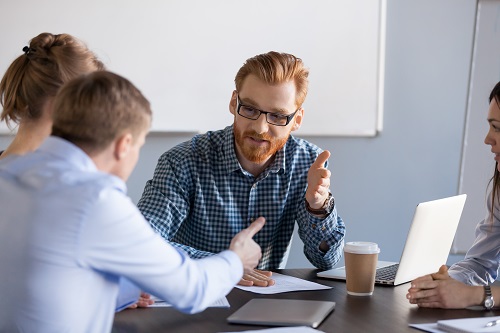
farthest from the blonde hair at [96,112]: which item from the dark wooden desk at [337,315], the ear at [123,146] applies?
the dark wooden desk at [337,315]

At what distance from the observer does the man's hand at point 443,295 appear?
5.74 feet

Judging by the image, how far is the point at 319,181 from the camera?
6.97 feet

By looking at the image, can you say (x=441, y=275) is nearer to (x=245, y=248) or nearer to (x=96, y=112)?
(x=245, y=248)

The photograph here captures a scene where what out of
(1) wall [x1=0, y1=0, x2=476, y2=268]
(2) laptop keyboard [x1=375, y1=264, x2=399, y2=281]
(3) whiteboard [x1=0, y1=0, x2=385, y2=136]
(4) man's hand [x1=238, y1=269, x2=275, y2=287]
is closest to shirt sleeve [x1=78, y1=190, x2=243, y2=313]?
(4) man's hand [x1=238, y1=269, x2=275, y2=287]

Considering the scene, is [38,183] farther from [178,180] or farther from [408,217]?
[408,217]

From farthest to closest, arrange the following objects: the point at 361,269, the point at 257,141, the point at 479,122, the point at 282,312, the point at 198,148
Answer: the point at 479,122, the point at 198,148, the point at 257,141, the point at 361,269, the point at 282,312

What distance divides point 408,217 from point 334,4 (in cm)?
121

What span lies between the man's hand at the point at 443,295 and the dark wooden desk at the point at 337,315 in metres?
0.02

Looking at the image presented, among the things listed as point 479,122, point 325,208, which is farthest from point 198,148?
point 479,122

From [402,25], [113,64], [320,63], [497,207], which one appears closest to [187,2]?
[113,64]

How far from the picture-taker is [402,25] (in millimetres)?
3771

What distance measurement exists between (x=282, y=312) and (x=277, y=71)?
1.01 metres

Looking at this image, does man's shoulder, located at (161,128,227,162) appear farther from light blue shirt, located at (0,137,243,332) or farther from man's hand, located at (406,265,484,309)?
light blue shirt, located at (0,137,243,332)

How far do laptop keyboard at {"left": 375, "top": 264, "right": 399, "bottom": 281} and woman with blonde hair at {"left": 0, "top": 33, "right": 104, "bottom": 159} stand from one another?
3.23ft
